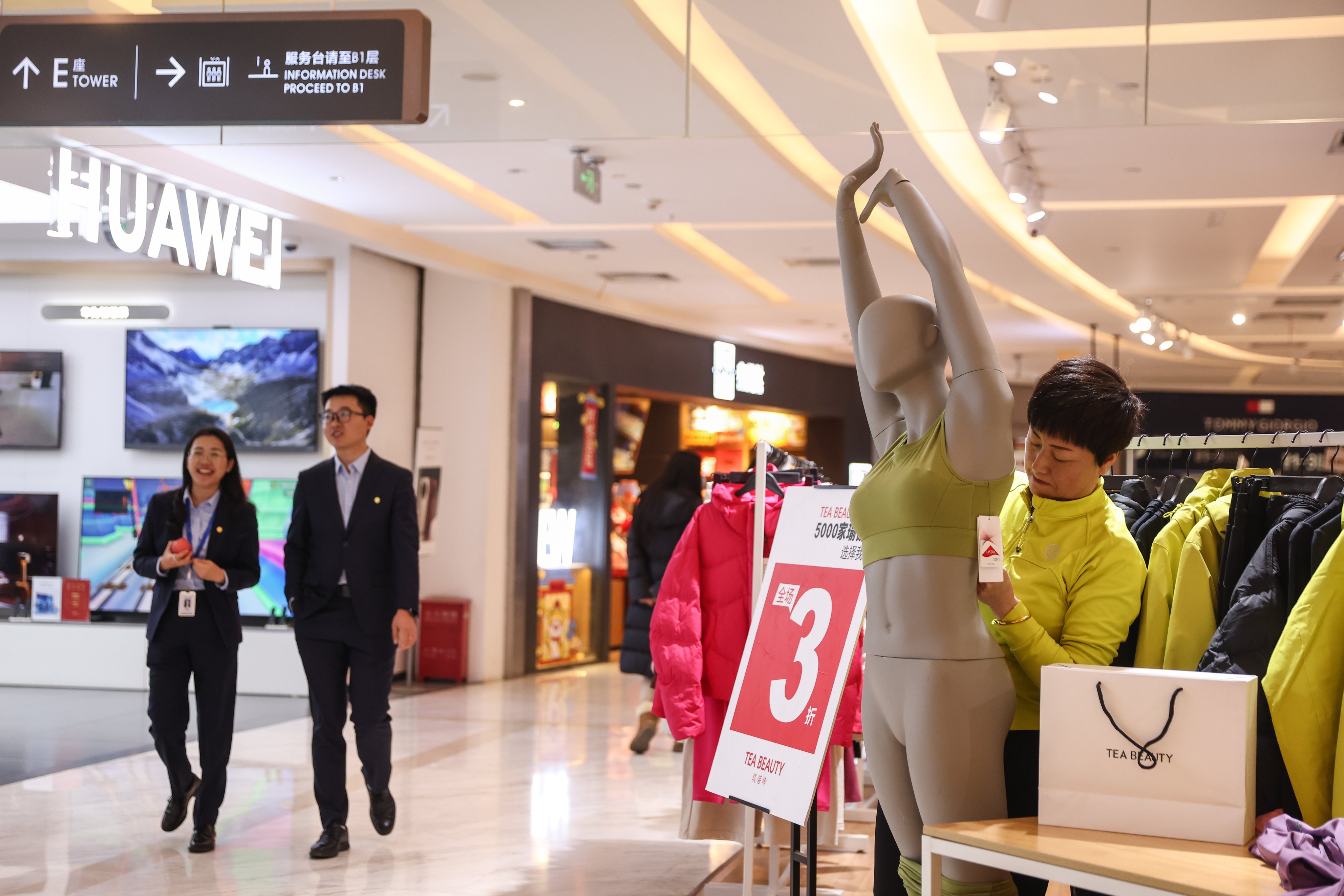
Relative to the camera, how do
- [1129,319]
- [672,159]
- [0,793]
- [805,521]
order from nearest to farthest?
[805,521] < [0,793] < [672,159] < [1129,319]

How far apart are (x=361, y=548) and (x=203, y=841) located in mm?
1220

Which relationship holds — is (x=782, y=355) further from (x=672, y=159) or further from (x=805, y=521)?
(x=805, y=521)

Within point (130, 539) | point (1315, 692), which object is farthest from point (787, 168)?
point (130, 539)

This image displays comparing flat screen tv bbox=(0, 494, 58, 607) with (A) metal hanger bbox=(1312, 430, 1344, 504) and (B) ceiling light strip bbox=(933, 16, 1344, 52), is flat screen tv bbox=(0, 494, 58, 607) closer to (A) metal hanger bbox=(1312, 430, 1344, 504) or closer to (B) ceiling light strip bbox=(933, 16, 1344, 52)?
(B) ceiling light strip bbox=(933, 16, 1344, 52)

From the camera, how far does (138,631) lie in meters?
8.02

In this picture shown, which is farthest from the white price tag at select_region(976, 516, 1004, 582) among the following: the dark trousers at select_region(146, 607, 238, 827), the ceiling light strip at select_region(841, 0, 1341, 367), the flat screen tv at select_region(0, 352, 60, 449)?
the flat screen tv at select_region(0, 352, 60, 449)

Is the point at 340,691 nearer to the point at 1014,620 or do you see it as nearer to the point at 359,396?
the point at 359,396

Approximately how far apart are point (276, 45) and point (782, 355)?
433 inches

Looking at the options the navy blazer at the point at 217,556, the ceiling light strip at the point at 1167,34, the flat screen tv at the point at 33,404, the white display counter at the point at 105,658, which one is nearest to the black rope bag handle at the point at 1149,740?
the ceiling light strip at the point at 1167,34

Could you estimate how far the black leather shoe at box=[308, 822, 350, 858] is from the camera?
428 centimetres

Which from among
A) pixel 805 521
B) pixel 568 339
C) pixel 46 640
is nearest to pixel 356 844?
pixel 805 521

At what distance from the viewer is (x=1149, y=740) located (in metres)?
1.86

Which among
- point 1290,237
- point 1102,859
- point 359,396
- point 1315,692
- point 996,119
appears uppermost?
point 1290,237

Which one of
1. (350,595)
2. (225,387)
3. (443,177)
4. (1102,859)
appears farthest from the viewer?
(225,387)
